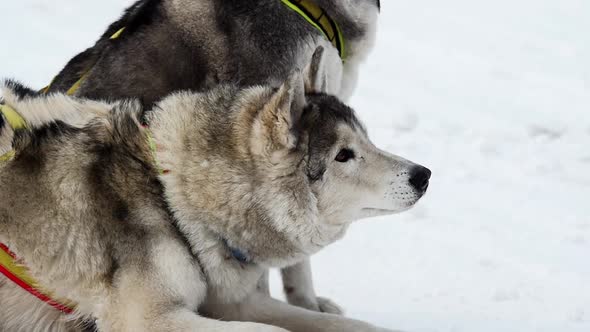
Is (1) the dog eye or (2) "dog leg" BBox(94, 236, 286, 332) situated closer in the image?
(2) "dog leg" BBox(94, 236, 286, 332)

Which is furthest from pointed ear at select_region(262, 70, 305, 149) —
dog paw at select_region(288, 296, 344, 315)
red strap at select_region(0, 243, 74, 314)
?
dog paw at select_region(288, 296, 344, 315)

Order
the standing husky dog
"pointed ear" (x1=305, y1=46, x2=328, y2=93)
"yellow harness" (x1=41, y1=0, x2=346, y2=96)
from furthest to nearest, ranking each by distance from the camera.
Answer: "yellow harness" (x1=41, y1=0, x2=346, y2=96) → the standing husky dog → "pointed ear" (x1=305, y1=46, x2=328, y2=93)

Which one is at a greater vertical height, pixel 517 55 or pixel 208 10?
pixel 517 55

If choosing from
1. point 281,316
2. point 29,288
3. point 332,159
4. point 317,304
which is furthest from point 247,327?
point 317,304

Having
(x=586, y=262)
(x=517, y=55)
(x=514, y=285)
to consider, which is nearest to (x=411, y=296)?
(x=514, y=285)

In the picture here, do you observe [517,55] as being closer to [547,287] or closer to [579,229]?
[579,229]

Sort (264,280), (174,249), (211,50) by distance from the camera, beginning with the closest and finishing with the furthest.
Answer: (174,249)
(264,280)
(211,50)

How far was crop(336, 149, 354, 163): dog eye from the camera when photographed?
350 cm

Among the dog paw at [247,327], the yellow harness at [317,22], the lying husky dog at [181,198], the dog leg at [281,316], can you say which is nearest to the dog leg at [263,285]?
the dog leg at [281,316]

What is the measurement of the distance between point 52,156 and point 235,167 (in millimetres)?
766

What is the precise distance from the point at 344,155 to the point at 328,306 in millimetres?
1486

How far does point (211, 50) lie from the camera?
4.45 meters

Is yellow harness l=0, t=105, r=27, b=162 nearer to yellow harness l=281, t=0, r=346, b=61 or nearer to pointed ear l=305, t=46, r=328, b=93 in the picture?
pointed ear l=305, t=46, r=328, b=93

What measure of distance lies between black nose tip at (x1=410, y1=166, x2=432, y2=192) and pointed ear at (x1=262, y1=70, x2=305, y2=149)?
21.4 inches
